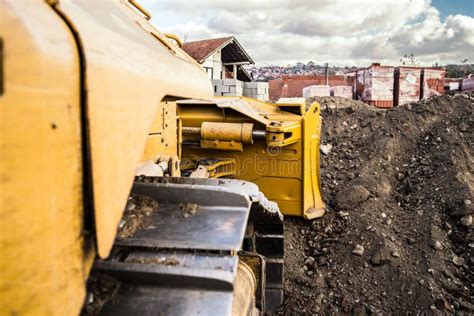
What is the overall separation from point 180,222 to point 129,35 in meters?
0.59

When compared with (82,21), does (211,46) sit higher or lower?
higher

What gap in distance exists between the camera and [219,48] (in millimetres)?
13594

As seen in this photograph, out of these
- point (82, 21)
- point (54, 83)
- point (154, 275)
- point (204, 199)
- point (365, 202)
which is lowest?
point (365, 202)

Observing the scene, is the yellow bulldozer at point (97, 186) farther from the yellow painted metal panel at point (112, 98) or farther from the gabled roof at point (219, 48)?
the gabled roof at point (219, 48)

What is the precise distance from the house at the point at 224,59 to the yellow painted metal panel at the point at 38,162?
964 cm

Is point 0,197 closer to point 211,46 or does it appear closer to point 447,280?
point 447,280

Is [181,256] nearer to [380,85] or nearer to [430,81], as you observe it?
[380,85]

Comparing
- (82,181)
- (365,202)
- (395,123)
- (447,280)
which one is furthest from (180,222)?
(395,123)

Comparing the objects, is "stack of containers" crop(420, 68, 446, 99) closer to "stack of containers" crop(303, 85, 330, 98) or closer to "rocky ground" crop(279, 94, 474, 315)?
"stack of containers" crop(303, 85, 330, 98)

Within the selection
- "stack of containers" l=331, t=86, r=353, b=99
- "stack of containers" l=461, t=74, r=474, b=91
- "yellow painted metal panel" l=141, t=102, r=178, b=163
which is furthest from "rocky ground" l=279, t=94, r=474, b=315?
"stack of containers" l=461, t=74, r=474, b=91

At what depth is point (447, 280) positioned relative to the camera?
370 cm

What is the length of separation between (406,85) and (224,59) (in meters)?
6.59

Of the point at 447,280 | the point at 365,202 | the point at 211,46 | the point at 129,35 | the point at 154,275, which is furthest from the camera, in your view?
the point at 211,46

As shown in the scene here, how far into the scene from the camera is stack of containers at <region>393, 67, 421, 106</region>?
12.6 m
